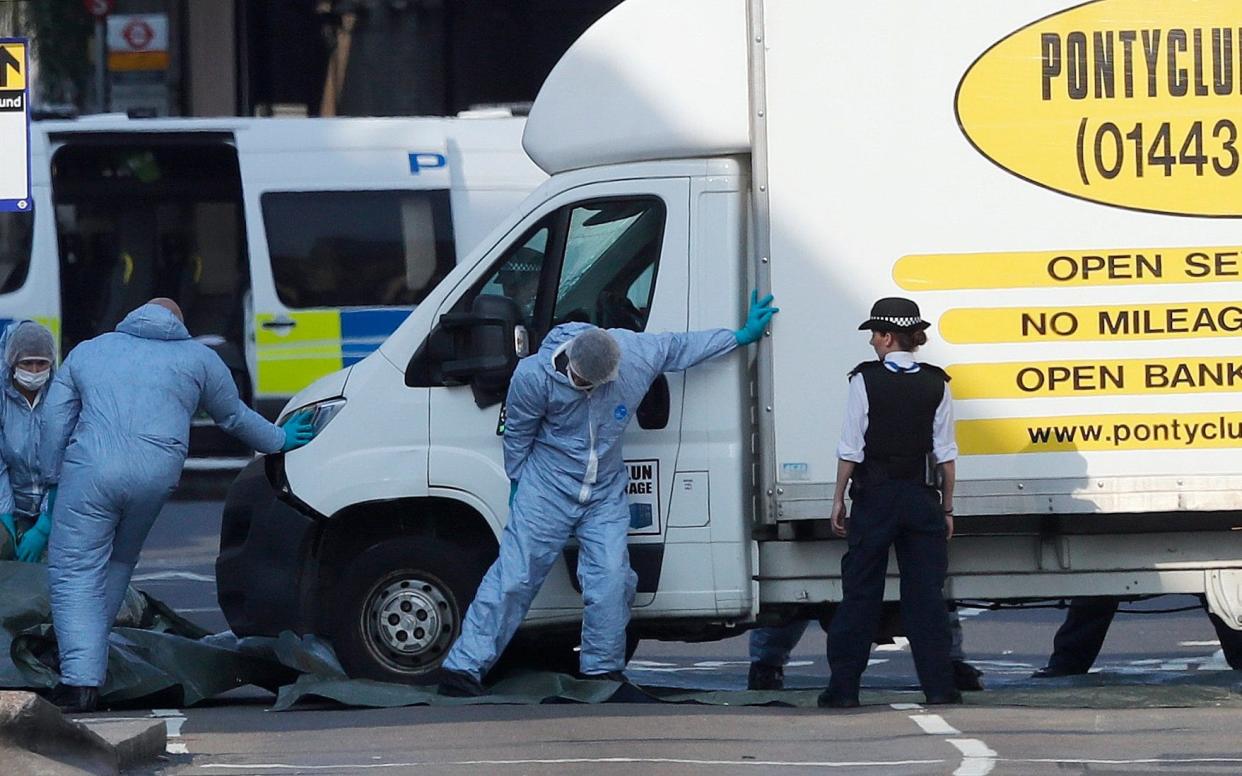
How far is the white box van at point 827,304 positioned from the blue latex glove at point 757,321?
0.16 ft

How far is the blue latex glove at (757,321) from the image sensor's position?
8258mm

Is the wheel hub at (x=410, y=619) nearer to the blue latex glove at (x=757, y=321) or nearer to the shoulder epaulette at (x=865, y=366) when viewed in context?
the blue latex glove at (x=757, y=321)

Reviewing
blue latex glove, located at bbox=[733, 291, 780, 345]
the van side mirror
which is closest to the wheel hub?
the van side mirror

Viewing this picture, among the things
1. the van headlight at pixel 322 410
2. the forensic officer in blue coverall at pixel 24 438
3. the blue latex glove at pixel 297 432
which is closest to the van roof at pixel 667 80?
the van headlight at pixel 322 410

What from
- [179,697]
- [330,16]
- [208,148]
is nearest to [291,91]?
[330,16]

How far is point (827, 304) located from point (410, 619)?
209cm

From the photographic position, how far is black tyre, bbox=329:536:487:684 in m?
8.60

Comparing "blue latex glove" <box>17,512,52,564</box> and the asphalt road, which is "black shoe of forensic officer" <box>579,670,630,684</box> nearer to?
the asphalt road

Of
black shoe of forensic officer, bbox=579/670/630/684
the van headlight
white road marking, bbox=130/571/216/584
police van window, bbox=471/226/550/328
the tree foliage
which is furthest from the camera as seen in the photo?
the tree foliage

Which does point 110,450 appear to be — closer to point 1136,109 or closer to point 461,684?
point 461,684

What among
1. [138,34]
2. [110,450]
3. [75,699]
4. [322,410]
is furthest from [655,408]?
[138,34]

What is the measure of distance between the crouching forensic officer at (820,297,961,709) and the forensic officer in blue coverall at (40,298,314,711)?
222cm

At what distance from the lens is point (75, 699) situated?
8.46m

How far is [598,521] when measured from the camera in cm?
834
